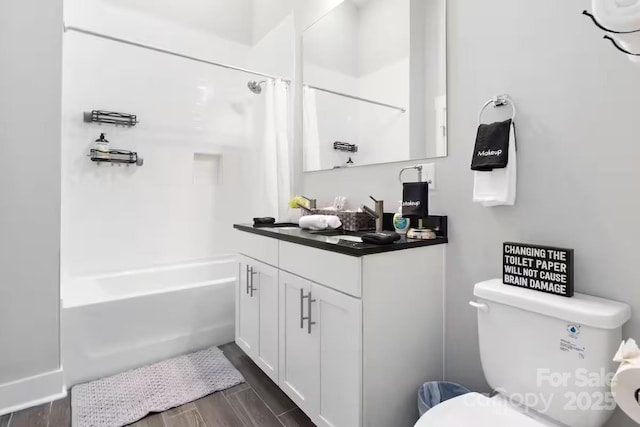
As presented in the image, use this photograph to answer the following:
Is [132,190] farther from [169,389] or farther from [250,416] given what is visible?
[250,416]

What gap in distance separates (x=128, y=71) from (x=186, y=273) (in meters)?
1.79

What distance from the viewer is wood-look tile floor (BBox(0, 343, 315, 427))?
1.55 metres

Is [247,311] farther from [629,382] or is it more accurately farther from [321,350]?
[629,382]

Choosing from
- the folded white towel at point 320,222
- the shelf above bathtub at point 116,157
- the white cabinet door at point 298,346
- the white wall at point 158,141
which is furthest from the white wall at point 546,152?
the shelf above bathtub at point 116,157

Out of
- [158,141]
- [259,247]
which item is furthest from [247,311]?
[158,141]

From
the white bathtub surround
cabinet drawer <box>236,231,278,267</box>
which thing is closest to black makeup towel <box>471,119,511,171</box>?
cabinet drawer <box>236,231,278,267</box>

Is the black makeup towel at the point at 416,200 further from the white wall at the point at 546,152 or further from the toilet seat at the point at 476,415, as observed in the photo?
the toilet seat at the point at 476,415

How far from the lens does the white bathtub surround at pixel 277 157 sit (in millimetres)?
2438

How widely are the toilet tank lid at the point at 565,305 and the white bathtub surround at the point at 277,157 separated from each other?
1593 mm

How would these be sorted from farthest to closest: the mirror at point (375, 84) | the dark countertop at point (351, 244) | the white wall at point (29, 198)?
1. the white wall at point (29, 198)
2. the mirror at point (375, 84)
3. the dark countertop at point (351, 244)

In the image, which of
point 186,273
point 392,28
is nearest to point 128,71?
point 186,273

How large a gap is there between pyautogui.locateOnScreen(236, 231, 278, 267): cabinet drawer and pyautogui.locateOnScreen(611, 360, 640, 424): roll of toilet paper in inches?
51.5

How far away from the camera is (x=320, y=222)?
66.6 inches

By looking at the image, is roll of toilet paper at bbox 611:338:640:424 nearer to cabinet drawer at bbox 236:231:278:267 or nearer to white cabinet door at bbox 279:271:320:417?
white cabinet door at bbox 279:271:320:417
